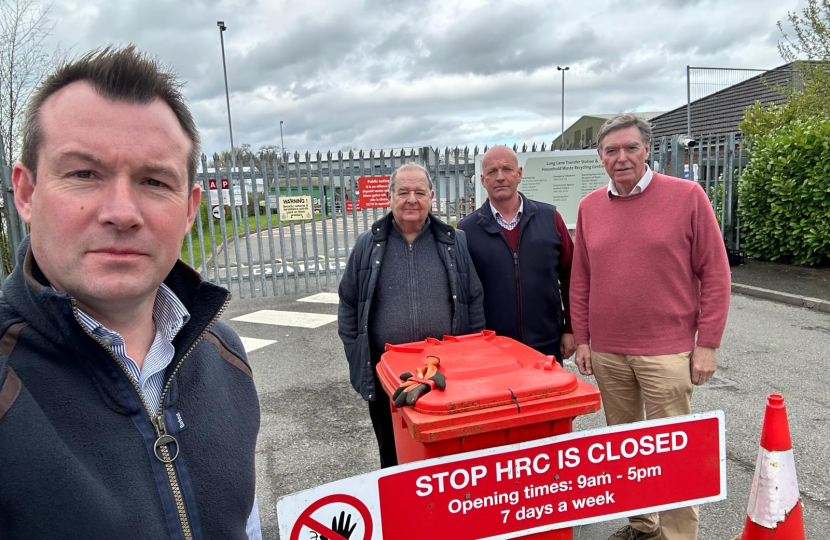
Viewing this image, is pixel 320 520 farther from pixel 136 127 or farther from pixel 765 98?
pixel 765 98

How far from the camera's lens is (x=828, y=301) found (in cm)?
720

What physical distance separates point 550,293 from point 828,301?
255 inches

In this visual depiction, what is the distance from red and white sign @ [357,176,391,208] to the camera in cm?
879

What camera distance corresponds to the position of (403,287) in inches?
107

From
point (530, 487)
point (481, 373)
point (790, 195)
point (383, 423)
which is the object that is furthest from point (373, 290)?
point (790, 195)

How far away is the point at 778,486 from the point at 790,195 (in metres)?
8.52

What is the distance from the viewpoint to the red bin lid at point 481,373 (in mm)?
1756

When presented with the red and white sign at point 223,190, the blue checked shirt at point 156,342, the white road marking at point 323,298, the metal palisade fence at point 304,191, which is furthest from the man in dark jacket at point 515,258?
the red and white sign at point 223,190

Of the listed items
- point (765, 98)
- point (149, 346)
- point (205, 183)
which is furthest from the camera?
point (765, 98)

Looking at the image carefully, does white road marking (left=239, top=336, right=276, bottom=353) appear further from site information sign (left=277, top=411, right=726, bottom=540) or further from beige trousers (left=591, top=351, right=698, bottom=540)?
site information sign (left=277, top=411, right=726, bottom=540)

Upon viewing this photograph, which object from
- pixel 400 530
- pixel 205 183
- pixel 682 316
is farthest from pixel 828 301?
pixel 205 183

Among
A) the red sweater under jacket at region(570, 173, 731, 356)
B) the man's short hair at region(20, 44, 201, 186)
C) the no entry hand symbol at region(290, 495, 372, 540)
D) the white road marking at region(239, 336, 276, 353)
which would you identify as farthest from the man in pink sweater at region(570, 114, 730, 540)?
the white road marking at region(239, 336, 276, 353)

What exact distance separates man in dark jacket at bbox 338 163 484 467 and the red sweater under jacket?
0.69 meters

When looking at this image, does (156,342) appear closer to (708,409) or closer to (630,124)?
(630,124)
